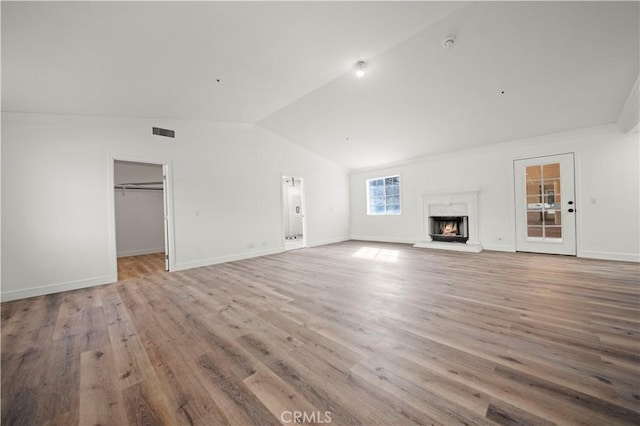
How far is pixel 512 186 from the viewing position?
5.21 m

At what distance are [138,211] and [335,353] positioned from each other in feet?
23.7

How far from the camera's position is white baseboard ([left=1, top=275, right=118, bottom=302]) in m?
3.20

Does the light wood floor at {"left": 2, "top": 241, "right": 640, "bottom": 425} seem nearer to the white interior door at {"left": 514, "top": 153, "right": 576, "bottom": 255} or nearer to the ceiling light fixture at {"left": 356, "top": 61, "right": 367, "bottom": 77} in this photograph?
the white interior door at {"left": 514, "top": 153, "right": 576, "bottom": 255}

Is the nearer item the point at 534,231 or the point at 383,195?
the point at 534,231

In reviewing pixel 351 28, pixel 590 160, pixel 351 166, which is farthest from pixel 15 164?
pixel 590 160

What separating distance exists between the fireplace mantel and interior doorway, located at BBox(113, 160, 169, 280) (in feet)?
22.5

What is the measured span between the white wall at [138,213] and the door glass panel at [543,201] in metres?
8.97

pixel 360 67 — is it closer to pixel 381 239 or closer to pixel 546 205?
pixel 546 205

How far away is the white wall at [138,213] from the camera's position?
633cm

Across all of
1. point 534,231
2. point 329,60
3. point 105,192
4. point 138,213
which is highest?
point 329,60

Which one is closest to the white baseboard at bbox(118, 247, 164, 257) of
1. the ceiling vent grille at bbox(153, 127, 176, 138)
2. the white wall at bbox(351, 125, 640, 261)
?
the ceiling vent grille at bbox(153, 127, 176, 138)

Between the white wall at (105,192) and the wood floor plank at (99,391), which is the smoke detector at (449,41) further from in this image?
the wood floor plank at (99,391)

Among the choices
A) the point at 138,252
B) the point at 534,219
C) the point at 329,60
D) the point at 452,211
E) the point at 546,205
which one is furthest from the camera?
the point at 138,252

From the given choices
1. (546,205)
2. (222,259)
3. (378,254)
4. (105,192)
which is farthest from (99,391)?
(546,205)
